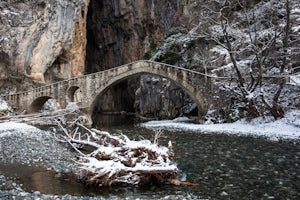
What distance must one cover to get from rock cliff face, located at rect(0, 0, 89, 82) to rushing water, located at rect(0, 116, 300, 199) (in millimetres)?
22561

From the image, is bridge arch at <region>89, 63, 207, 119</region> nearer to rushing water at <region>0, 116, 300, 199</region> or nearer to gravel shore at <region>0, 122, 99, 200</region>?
gravel shore at <region>0, 122, 99, 200</region>

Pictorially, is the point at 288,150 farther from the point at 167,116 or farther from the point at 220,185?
the point at 167,116

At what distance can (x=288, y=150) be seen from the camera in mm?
11984

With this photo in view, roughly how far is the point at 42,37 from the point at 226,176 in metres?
27.8

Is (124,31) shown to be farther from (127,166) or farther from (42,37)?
(127,166)

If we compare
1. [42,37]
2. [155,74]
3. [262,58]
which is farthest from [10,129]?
[42,37]

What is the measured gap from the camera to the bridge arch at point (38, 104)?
27.7m

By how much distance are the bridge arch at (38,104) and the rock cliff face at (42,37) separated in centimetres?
345

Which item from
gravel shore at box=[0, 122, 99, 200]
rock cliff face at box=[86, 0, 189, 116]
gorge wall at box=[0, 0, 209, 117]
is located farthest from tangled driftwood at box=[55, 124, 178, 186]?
rock cliff face at box=[86, 0, 189, 116]

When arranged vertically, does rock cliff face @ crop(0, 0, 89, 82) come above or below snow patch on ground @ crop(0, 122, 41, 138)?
above

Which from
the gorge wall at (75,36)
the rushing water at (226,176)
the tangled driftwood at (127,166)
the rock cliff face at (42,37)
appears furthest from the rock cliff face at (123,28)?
the tangled driftwood at (127,166)

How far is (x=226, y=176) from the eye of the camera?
27.8 ft

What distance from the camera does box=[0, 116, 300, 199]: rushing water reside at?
7.11m

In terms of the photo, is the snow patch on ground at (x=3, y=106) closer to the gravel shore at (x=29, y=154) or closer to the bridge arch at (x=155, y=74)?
the bridge arch at (x=155, y=74)
